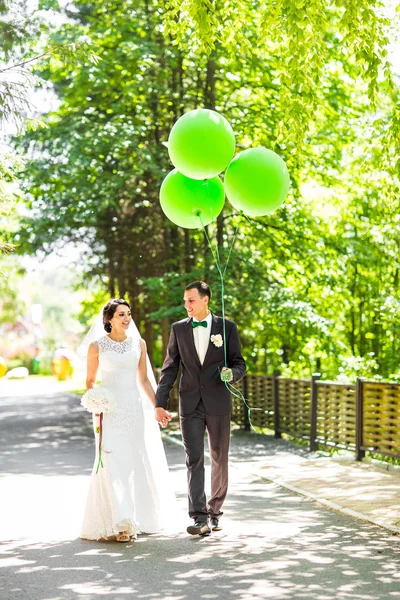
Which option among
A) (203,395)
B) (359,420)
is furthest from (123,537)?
(359,420)

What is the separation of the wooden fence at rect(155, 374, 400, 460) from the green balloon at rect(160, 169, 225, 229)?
3324 mm

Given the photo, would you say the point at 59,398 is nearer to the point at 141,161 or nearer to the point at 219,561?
the point at 141,161

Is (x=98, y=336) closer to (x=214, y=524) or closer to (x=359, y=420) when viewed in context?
(x=214, y=524)

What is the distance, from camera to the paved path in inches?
266

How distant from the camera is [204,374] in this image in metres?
8.88

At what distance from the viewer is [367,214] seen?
30938mm

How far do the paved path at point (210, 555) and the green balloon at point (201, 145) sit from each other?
3212 millimetres

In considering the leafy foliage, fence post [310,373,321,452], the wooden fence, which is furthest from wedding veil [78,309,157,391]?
the leafy foliage

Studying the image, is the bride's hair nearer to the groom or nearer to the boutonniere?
the groom

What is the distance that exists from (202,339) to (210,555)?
198 cm

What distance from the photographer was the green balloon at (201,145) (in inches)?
350

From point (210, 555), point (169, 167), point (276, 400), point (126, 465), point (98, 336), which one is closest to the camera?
point (210, 555)

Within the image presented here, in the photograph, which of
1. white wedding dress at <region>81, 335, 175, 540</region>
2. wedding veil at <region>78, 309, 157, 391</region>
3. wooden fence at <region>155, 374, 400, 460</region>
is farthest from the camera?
A: wooden fence at <region>155, 374, 400, 460</region>

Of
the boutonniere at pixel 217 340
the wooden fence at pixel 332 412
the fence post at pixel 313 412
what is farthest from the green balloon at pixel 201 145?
the fence post at pixel 313 412
